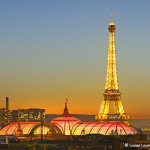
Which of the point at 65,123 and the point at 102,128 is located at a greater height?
Answer: the point at 65,123

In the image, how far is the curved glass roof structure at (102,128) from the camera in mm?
176262

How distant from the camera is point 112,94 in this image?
192 m

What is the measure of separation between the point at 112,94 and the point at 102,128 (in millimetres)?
14196

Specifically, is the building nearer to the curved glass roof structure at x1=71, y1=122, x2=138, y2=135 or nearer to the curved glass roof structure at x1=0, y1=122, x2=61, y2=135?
the curved glass roof structure at x1=0, y1=122, x2=61, y2=135

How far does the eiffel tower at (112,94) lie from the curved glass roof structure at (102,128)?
27.6 feet

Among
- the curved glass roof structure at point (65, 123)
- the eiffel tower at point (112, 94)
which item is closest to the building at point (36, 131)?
the curved glass roof structure at point (65, 123)

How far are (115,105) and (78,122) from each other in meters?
10.0

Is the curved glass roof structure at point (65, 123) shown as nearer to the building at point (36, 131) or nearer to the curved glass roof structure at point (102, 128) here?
the curved glass roof structure at point (102, 128)

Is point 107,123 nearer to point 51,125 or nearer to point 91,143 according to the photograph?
point 51,125

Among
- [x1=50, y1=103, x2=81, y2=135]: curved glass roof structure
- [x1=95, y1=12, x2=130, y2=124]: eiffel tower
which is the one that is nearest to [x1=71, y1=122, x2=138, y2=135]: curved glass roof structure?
[x1=50, y1=103, x2=81, y2=135]: curved glass roof structure

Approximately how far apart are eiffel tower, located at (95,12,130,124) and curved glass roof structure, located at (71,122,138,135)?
27.6 ft

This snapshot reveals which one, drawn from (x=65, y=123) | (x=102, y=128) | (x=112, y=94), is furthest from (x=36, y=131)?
(x=112, y=94)

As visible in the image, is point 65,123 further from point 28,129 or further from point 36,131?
point 36,131

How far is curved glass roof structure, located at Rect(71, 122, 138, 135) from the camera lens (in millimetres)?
176262
